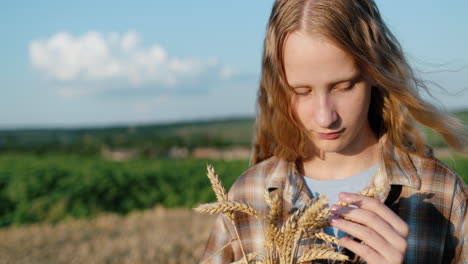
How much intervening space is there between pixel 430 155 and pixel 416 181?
16 centimetres

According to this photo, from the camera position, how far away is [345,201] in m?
1.36

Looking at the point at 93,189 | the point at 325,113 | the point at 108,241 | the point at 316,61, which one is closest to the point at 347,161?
the point at 325,113

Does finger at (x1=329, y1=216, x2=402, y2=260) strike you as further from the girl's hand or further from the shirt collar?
the shirt collar

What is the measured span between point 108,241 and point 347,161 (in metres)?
4.26

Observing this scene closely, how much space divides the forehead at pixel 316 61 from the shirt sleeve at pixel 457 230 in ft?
2.08

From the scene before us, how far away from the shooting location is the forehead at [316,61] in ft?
5.49

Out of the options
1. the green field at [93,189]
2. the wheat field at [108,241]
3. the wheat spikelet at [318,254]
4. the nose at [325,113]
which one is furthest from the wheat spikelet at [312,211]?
the green field at [93,189]

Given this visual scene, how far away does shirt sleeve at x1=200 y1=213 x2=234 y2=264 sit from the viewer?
1.99 meters

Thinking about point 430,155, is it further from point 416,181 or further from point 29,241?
point 29,241

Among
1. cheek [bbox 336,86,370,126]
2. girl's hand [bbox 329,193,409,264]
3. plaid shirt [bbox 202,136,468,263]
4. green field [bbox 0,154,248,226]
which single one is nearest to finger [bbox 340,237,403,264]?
girl's hand [bbox 329,193,409,264]

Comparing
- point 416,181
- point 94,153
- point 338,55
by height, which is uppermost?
point 338,55

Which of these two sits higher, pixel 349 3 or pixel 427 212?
pixel 349 3

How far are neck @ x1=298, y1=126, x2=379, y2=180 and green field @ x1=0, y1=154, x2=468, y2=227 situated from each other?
6.98m

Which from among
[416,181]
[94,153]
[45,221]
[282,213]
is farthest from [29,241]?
[94,153]
